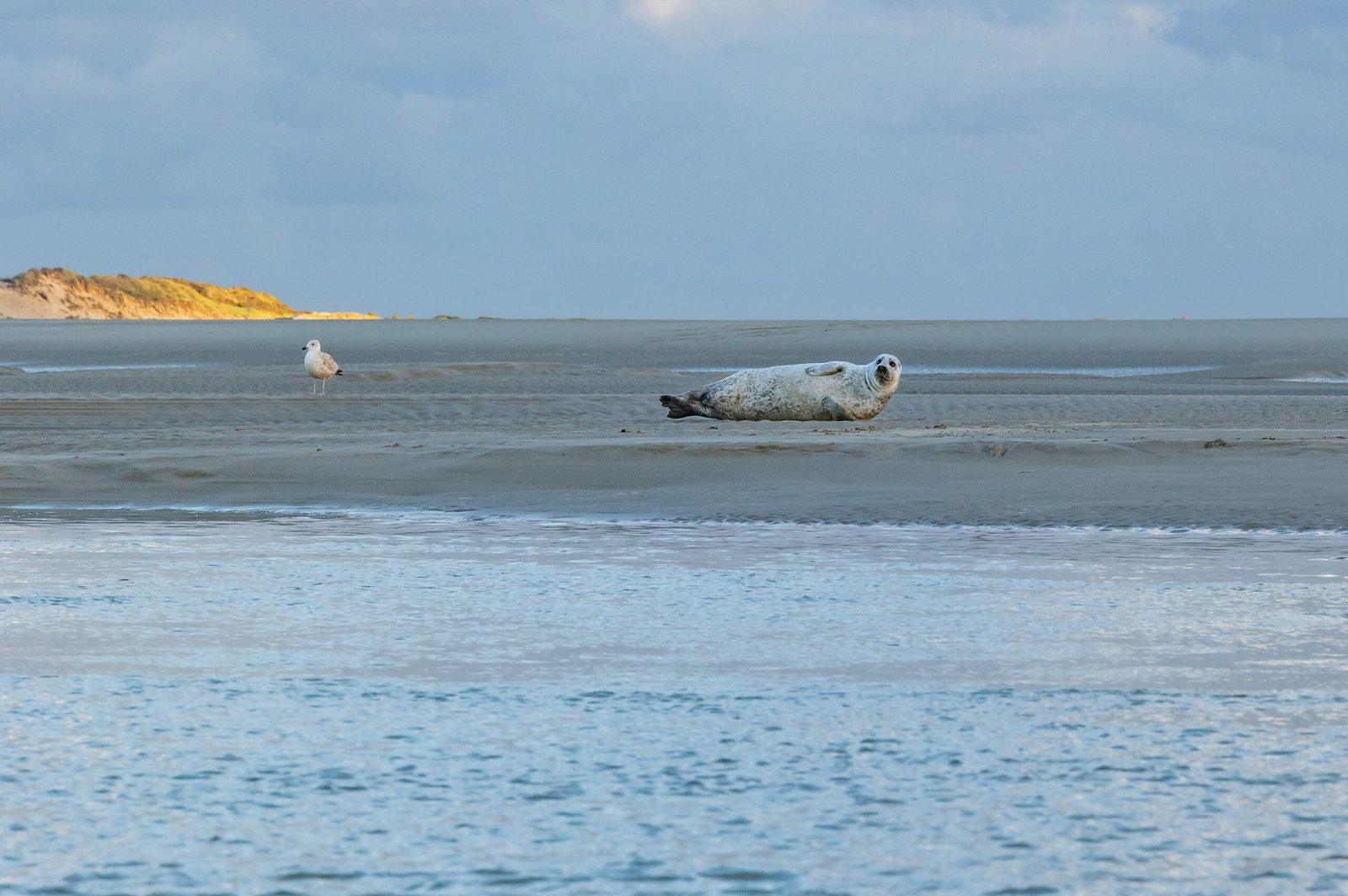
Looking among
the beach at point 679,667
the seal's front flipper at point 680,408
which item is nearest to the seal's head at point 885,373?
the seal's front flipper at point 680,408

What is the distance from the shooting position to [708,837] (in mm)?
3518

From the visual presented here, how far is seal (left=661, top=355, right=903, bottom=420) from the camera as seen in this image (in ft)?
52.4

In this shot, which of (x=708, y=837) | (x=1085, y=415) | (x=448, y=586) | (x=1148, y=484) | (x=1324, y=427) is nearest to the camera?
(x=708, y=837)

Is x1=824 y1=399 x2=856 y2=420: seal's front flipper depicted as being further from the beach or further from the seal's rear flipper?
the beach

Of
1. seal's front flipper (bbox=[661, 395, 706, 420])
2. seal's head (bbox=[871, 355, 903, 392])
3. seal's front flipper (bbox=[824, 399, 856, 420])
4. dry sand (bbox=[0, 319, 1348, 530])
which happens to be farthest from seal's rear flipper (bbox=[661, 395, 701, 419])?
seal's head (bbox=[871, 355, 903, 392])

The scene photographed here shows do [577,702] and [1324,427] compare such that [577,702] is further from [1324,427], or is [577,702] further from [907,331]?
[907,331]

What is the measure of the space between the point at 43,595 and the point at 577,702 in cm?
289

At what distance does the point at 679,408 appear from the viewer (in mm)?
16734

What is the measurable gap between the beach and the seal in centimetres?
323

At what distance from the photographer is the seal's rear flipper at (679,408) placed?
54.4 ft

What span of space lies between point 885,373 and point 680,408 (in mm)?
2082

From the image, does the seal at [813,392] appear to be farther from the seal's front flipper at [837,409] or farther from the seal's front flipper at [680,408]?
the seal's front flipper at [680,408]

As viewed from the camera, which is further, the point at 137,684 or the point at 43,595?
the point at 43,595

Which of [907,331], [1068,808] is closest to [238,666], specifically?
[1068,808]
